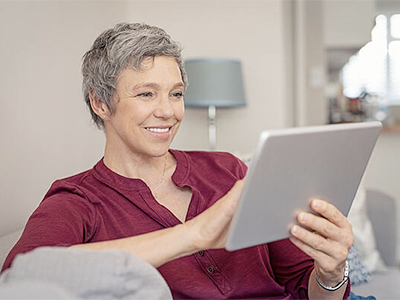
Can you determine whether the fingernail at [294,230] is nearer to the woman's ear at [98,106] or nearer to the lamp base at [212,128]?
the woman's ear at [98,106]

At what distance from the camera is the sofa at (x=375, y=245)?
2.04 metres

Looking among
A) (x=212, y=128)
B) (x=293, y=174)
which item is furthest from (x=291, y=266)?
(x=212, y=128)

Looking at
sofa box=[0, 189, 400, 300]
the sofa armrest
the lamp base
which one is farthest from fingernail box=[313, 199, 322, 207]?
the lamp base

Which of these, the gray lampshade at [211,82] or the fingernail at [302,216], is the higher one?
the gray lampshade at [211,82]

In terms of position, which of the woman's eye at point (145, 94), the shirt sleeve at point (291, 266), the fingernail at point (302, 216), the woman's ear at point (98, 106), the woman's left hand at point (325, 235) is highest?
the woman's eye at point (145, 94)

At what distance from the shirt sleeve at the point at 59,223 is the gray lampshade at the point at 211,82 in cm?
167

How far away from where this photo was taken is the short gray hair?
1332 mm

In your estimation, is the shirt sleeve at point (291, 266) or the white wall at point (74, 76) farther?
the white wall at point (74, 76)

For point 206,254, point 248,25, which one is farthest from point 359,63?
point 206,254

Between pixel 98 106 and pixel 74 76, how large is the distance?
77 centimetres

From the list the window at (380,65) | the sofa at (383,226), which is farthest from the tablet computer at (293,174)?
the window at (380,65)

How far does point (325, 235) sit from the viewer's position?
1038mm

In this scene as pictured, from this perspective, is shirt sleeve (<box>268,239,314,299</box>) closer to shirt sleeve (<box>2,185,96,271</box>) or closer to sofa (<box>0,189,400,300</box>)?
shirt sleeve (<box>2,185,96,271</box>)

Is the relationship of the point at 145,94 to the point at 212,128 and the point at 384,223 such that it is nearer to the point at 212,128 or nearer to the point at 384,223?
the point at 384,223
